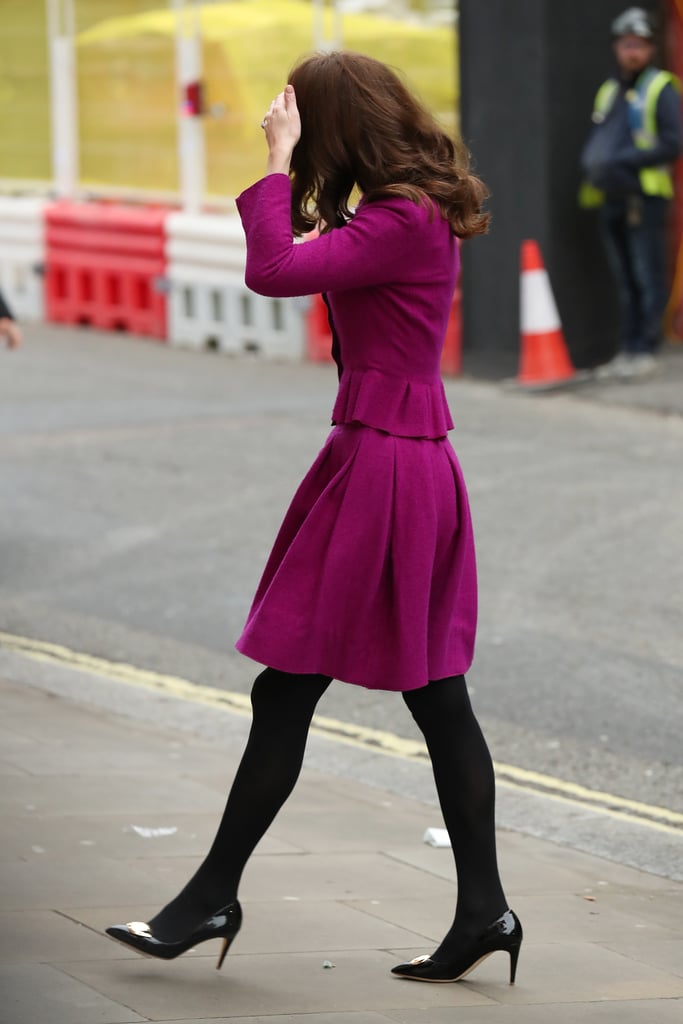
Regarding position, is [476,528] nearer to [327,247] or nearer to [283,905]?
[283,905]

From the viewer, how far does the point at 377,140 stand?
12.7 feet

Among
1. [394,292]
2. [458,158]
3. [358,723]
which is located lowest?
[358,723]

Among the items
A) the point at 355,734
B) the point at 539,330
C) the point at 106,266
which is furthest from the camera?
the point at 106,266

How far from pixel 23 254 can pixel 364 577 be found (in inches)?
510

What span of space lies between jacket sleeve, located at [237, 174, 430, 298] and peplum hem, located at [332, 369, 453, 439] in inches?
7.7

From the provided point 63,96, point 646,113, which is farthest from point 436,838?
point 63,96

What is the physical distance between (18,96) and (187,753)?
39.5 ft

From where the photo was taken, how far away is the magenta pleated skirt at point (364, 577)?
3898 mm

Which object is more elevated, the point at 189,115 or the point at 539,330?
the point at 189,115

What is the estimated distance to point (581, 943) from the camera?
14.3 ft

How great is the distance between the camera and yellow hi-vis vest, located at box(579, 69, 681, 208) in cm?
1195

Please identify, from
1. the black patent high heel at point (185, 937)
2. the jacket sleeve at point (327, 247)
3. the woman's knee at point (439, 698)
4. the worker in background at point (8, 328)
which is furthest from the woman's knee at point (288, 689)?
the worker in background at point (8, 328)

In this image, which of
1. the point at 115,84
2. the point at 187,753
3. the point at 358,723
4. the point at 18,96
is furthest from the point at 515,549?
the point at 18,96

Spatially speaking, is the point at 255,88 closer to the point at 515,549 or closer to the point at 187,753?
the point at 515,549
